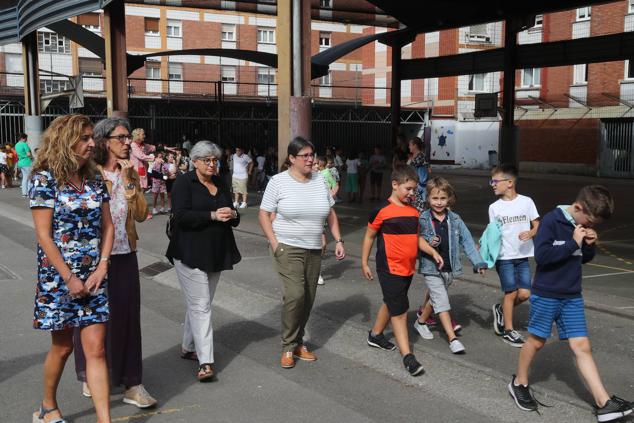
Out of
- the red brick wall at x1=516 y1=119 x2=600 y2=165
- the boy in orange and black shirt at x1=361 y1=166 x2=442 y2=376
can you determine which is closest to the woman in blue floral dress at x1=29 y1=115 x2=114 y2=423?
the boy in orange and black shirt at x1=361 y1=166 x2=442 y2=376

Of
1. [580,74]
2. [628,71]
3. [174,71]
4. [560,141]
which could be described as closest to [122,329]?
[628,71]

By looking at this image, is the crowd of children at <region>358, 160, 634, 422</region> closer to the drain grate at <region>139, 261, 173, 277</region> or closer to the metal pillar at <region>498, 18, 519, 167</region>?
the drain grate at <region>139, 261, 173, 277</region>

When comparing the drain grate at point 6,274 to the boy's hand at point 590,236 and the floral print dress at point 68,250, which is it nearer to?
the floral print dress at point 68,250

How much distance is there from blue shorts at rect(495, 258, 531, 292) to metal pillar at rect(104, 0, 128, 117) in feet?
32.8

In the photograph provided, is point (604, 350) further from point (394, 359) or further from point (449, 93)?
point (449, 93)

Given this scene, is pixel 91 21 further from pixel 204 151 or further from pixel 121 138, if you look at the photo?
pixel 121 138

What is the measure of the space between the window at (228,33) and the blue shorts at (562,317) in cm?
4936

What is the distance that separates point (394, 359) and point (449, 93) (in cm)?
4133

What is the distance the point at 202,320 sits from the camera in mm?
5398

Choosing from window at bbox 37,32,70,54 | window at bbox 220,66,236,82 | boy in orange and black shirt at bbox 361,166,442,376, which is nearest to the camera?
boy in orange and black shirt at bbox 361,166,442,376

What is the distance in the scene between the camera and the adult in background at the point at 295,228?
18.6 feet

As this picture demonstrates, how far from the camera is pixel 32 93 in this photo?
2103 centimetres

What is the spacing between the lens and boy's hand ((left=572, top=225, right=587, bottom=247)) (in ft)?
14.7

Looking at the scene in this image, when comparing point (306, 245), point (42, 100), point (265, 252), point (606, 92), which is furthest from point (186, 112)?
point (306, 245)
